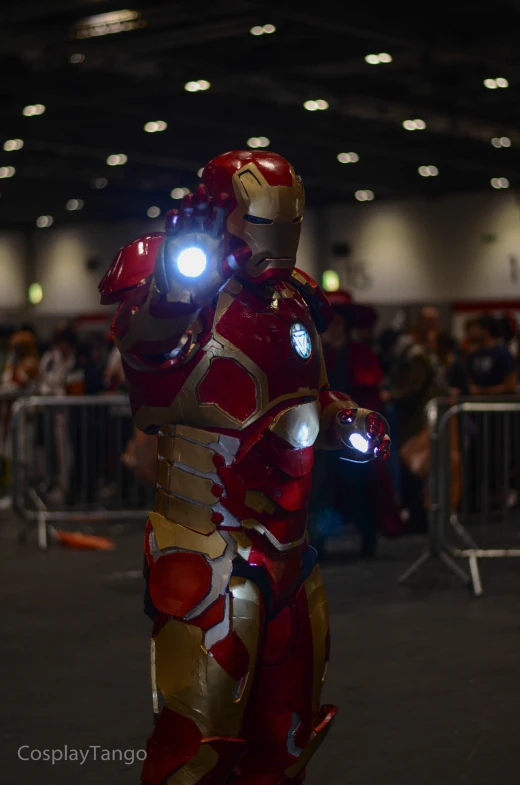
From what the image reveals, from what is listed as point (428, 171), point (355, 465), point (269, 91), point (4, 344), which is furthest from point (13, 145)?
point (355, 465)

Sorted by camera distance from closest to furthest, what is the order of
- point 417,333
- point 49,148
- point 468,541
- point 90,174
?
point 468,541, point 417,333, point 49,148, point 90,174

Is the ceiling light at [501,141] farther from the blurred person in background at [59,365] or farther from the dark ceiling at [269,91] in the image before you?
the blurred person in background at [59,365]

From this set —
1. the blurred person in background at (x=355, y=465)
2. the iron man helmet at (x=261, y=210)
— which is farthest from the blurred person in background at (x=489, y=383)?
the iron man helmet at (x=261, y=210)

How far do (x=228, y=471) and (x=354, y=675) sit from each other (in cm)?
255

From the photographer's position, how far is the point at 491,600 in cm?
657

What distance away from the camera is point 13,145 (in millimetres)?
19172

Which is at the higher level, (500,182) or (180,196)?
(500,182)

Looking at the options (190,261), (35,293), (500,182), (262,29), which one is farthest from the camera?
(35,293)

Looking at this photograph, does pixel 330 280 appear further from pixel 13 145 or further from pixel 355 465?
pixel 355 465

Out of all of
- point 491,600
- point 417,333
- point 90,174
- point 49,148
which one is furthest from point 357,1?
point 90,174

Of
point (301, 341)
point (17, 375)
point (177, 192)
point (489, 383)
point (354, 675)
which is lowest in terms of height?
point (177, 192)

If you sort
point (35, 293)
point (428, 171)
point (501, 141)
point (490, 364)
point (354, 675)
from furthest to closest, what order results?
point (35, 293) < point (428, 171) < point (501, 141) < point (490, 364) < point (354, 675)

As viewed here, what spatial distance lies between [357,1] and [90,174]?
1146 cm

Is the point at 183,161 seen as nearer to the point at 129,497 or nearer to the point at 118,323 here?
the point at 129,497
